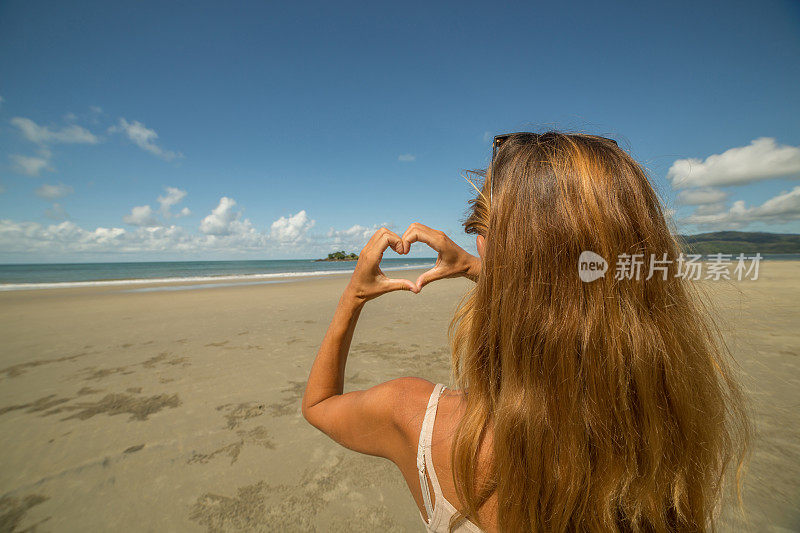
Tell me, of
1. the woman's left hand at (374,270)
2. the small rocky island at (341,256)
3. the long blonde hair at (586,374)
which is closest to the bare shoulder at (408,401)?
the long blonde hair at (586,374)

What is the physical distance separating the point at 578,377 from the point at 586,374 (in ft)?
0.08

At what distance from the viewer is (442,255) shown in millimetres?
1133

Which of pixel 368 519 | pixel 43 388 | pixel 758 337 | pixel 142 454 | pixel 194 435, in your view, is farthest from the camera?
pixel 758 337

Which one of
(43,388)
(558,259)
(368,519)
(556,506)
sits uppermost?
(558,259)

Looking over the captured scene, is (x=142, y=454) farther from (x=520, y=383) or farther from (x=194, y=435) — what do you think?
(x=520, y=383)

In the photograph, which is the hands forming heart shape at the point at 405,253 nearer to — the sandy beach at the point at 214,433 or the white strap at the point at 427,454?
the white strap at the point at 427,454

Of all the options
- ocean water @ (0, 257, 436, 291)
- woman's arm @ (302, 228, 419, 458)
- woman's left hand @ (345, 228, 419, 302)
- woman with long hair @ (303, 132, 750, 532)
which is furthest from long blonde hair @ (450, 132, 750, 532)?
ocean water @ (0, 257, 436, 291)

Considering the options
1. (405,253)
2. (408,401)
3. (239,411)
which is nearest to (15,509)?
(239,411)

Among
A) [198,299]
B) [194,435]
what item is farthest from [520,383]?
[198,299]

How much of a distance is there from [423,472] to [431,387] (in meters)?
0.25

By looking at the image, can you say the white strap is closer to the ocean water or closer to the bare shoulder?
the bare shoulder

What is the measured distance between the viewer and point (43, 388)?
3.85 m

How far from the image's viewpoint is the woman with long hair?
0.89m

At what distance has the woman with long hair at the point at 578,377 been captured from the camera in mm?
888
